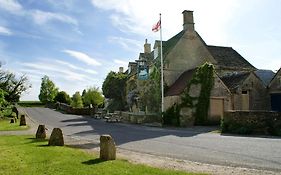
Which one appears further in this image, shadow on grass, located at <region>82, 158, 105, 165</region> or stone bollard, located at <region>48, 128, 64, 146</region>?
stone bollard, located at <region>48, 128, 64, 146</region>

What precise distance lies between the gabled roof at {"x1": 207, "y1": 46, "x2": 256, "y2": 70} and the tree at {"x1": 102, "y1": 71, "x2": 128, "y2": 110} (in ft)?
47.7

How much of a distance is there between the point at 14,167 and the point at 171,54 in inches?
1106

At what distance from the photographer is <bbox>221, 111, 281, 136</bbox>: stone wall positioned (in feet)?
73.2

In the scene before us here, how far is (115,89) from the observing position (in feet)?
165

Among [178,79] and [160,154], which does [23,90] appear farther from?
[160,154]

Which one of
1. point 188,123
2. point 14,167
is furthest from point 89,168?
point 188,123

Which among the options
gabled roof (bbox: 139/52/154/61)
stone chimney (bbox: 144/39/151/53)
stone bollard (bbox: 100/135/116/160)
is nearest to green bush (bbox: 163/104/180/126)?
gabled roof (bbox: 139/52/154/61)

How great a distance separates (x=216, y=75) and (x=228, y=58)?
11206 mm

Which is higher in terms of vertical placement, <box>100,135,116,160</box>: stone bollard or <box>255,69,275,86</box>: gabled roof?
<box>255,69,275,86</box>: gabled roof

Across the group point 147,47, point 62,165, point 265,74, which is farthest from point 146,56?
point 62,165

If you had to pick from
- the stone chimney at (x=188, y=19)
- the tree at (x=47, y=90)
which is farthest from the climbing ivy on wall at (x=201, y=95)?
the tree at (x=47, y=90)

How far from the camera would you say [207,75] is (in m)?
31.9

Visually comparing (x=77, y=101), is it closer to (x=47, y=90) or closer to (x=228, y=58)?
(x=47, y=90)

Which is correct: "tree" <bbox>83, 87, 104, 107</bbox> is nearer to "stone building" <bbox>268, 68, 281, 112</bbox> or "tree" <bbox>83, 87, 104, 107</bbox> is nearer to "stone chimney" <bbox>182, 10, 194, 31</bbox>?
"stone chimney" <bbox>182, 10, 194, 31</bbox>
